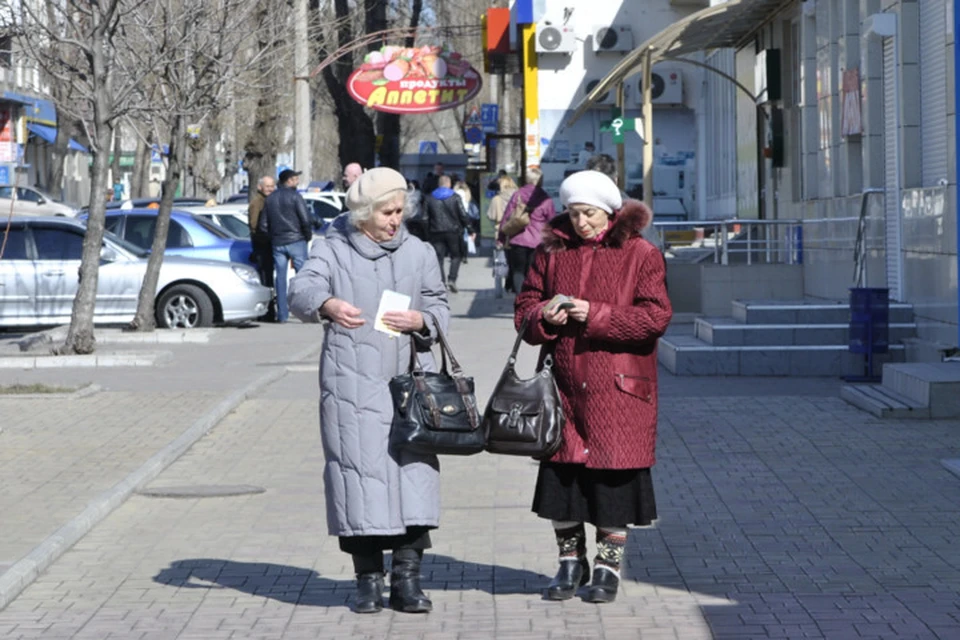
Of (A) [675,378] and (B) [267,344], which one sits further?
(B) [267,344]

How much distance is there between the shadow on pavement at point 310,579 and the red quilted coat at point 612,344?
79 cm

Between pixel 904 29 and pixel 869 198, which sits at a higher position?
pixel 904 29

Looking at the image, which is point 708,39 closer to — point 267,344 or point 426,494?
point 267,344

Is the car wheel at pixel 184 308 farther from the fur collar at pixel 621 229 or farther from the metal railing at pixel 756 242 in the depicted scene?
the fur collar at pixel 621 229

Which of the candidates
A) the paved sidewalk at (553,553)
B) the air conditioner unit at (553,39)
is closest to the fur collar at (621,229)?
the paved sidewalk at (553,553)

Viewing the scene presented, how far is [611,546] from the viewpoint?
7082 millimetres

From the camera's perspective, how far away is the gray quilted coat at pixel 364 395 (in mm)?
6793

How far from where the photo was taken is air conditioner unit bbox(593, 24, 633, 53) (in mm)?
41562

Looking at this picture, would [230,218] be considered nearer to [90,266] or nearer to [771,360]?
[90,266]

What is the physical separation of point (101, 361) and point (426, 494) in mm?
11197

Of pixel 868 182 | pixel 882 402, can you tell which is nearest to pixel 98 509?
pixel 882 402

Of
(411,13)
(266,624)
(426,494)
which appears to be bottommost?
(266,624)

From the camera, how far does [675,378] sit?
16.3 m

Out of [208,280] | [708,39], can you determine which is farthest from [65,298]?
[708,39]
